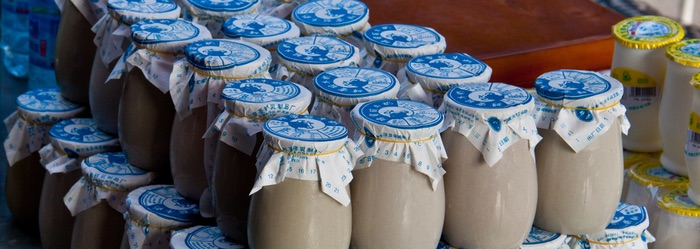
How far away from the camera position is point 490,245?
5.66 feet

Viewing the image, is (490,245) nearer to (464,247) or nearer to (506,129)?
(464,247)

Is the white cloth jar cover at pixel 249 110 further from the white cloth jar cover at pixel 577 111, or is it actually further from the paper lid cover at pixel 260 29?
the white cloth jar cover at pixel 577 111

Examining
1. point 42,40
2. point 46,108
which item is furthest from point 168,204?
point 42,40

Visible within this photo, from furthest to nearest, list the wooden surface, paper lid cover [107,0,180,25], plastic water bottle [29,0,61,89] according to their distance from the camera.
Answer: plastic water bottle [29,0,61,89] → the wooden surface → paper lid cover [107,0,180,25]

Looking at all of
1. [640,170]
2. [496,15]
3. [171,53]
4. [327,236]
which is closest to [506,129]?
[327,236]

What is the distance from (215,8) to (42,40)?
1363mm

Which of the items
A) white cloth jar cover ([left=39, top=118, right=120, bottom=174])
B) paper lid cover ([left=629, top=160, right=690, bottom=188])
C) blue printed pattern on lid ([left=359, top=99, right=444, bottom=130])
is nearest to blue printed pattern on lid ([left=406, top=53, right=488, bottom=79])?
blue printed pattern on lid ([left=359, top=99, right=444, bottom=130])

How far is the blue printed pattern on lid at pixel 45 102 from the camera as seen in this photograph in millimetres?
2547

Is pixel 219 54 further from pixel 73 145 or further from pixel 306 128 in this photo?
pixel 73 145

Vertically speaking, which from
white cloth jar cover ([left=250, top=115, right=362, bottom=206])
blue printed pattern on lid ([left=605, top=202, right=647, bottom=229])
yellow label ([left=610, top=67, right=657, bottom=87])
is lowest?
blue printed pattern on lid ([left=605, top=202, right=647, bottom=229])

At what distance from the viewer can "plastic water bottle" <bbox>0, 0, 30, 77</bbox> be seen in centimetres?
386

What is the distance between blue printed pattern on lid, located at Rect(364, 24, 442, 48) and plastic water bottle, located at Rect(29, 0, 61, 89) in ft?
4.81

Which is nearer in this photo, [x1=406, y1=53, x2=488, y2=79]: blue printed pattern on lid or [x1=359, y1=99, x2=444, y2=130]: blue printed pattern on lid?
[x1=359, y1=99, x2=444, y2=130]: blue printed pattern on lid

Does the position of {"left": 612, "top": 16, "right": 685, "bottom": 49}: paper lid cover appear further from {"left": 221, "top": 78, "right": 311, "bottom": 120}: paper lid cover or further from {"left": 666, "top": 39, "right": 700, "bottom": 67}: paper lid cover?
{"left": 221, "top": 78, "right": 311, "bottom": 120}: paper lid cover
